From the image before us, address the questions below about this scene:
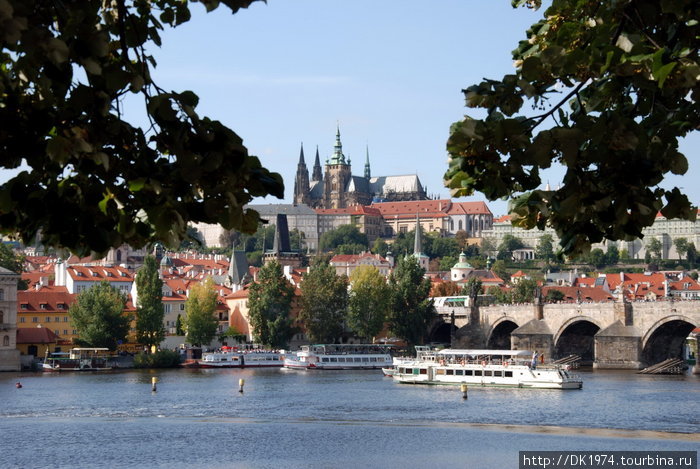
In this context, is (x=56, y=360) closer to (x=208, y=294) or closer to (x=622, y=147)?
(x=208, y=294)

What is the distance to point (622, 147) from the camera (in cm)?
520

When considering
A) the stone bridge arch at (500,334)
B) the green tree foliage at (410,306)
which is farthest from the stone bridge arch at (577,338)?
the green tree foliage at (410,306)

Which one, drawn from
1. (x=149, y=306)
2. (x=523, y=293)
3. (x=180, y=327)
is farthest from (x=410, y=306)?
(x=523, y=293)

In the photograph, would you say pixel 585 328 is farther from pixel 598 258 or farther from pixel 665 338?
pixel 598 258

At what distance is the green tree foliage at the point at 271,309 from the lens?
262 feet

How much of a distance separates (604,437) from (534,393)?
19.6m

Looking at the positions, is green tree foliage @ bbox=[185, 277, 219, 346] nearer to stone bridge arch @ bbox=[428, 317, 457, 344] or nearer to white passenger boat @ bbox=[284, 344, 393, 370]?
white passenger boat @ bbox=[284, 344, 393, 370]

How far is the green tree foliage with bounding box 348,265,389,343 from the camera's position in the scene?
273ft

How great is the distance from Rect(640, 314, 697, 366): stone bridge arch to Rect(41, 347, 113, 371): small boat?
107 feet

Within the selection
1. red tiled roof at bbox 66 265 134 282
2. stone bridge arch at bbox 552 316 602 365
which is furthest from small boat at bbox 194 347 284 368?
stone bridge arch at bbox 552 316 602 365

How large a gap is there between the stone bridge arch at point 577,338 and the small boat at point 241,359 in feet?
61.3

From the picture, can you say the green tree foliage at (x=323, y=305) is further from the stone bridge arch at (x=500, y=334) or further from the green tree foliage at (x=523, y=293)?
the green tree foliage at (x=523, y=293)

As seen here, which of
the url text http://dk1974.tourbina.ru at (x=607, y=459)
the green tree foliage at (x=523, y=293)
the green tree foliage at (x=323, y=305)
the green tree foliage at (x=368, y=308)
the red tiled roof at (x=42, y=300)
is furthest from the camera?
the green tree foliage at (x=523, y=293)

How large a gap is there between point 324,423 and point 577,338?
42181 millimetres
